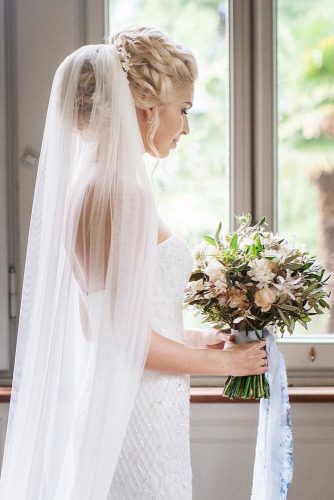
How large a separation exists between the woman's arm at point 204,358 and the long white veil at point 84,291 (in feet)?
0.21

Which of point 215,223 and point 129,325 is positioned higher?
point 215,223

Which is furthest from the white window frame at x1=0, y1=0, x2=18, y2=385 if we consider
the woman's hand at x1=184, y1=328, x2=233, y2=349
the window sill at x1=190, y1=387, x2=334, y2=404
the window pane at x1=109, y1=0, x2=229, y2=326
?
the woman's hand at x1=184, y1=328, x2=233, y2=349

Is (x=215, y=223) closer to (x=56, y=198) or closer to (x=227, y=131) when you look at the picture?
(x=227, y=131)

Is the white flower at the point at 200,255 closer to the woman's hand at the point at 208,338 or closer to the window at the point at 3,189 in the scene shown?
the woman's hand at the point at 208,338

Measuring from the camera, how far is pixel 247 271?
1951mm

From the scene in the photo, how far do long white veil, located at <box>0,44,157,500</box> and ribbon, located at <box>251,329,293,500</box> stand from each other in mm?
459

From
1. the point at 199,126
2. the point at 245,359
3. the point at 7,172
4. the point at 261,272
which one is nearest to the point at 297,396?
the point at 245,359

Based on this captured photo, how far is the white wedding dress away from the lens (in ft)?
5.94

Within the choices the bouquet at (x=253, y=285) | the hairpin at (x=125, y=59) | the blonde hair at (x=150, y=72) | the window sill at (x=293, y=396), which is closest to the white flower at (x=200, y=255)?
the bouquet at (x=253, y=285)

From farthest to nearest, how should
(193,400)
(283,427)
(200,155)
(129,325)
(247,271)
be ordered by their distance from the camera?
(200,155) < (193,400) < (283,427) < (247,271) < (129,325)

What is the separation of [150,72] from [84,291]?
0.54 metres

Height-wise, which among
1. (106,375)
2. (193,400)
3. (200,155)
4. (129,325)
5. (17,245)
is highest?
(200,155)

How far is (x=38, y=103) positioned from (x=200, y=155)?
2.05 ft

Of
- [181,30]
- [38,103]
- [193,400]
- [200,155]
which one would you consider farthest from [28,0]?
[193,400]
